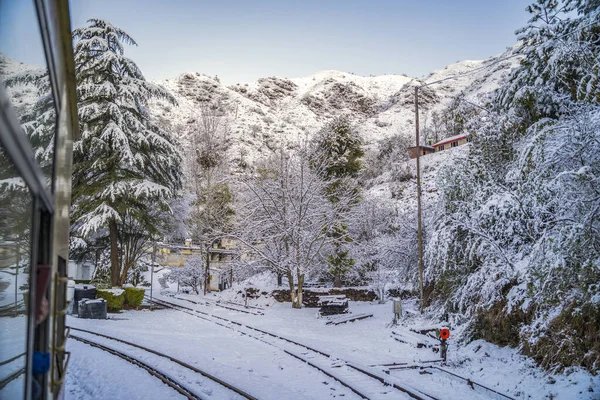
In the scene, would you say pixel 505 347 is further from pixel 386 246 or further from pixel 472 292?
pixel 386 246

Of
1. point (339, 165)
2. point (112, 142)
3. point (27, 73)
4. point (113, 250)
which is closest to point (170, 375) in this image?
point (27, 73)

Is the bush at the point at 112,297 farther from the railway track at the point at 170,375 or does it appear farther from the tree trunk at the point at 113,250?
the railway track at the point at 170,375

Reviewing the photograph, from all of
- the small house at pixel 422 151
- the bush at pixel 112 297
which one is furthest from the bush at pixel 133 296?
the small house at pixel 422 151

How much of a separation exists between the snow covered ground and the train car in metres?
7.10

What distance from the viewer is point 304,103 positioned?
4400 inches

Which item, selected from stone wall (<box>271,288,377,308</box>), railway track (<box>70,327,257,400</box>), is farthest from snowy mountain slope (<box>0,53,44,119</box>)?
stone wall (<box>271,288,377,308</box>)

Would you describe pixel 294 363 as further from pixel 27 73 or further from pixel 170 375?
pixel 27 73

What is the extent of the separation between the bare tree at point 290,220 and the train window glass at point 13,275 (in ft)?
68.6

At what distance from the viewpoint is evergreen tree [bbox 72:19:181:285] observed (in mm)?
20953

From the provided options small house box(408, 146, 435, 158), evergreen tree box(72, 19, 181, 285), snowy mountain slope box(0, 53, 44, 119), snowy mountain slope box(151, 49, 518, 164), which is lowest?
snowy mountain slope box(0, 53, 44, 119)

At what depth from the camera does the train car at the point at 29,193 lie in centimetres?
147

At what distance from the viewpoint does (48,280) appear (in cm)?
247

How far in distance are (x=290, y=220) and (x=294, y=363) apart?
12372mm

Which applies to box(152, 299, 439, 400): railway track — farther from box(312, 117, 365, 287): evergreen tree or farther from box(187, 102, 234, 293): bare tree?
box(187, 102, 234, 293): bare tree
